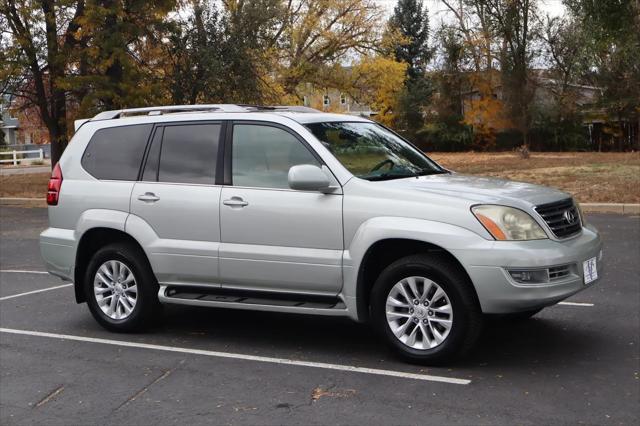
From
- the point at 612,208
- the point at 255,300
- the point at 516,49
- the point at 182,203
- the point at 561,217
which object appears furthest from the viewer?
the point at 516,49

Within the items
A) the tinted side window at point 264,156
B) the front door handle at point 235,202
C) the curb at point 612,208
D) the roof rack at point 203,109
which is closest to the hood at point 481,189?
the tinted side window at point 264,156

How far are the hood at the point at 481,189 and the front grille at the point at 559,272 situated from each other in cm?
48

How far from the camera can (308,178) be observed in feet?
18.9

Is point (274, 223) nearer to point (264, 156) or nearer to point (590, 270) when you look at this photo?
point (264, 156)

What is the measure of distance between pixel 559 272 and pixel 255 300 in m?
2.27

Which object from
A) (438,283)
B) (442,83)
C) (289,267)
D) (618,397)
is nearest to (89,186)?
(289,267)

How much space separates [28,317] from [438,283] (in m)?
4.23

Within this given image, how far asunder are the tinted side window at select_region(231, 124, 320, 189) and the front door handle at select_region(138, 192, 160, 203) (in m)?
0.73

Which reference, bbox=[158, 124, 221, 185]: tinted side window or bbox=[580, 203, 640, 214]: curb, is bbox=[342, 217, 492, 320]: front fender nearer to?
bbox=[158, 124, 221, 185]: tinted side window

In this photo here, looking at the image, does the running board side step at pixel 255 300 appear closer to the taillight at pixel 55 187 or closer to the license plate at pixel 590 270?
the taillight at pixel 55 187

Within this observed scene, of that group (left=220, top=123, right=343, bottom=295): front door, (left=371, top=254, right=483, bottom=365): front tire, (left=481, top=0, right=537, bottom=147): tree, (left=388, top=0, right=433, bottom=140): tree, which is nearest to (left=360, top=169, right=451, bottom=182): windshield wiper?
(left=220, top=123, right=343, bottom=295): front door

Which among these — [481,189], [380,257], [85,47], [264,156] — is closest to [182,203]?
[264,156]

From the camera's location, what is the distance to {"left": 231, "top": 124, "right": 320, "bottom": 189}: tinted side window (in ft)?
20.3

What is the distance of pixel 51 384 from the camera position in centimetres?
551
